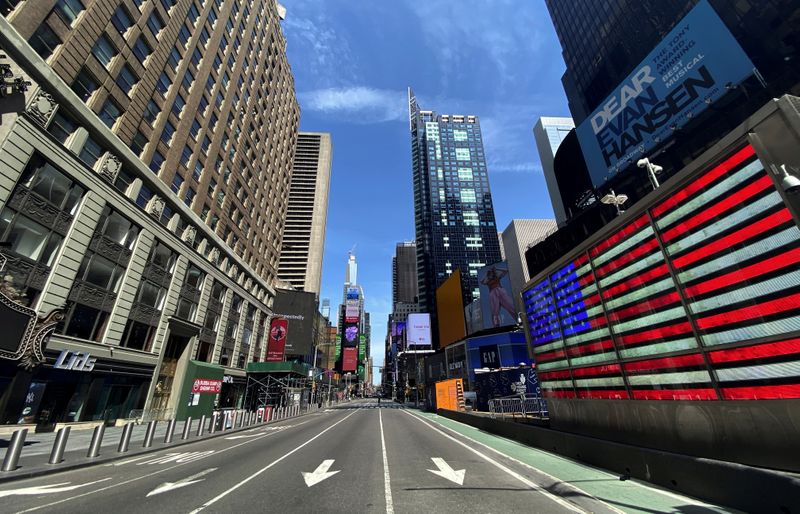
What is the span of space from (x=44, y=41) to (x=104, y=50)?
468cm

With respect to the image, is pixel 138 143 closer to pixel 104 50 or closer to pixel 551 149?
pixel 104 50

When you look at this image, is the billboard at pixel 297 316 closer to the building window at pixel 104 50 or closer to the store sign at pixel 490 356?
the store sign at pixel 490 356

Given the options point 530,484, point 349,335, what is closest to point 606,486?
point 530,484

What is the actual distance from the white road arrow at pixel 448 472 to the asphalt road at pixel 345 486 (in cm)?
3

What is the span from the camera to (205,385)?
30938mm

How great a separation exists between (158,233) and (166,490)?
Answer: 2611 centimetres

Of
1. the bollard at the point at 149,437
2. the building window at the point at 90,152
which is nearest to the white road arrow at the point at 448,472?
the bollard at the point at 149,437

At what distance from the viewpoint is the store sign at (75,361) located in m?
18.6

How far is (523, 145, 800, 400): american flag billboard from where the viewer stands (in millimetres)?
5680

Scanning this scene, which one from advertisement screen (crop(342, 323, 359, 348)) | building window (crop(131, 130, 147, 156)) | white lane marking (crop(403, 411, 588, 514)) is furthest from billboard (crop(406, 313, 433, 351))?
white lane marking (crop(403, 411, 588, 514))

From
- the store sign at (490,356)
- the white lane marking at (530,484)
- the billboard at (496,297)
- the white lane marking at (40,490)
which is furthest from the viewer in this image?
the billboard at (496,297)

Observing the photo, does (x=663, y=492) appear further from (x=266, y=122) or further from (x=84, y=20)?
(x=266, y=122)

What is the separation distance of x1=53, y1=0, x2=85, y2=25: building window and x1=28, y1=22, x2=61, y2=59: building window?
145 cm

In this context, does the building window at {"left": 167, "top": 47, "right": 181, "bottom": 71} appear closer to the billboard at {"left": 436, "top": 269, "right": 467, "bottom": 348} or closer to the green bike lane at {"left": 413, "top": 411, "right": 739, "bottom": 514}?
the green bike lane at {"left": 413, "top": 411, "right": 739, "bottom": 514}
